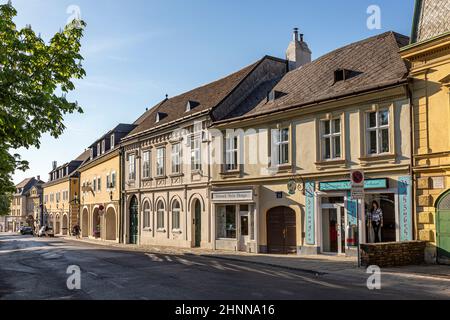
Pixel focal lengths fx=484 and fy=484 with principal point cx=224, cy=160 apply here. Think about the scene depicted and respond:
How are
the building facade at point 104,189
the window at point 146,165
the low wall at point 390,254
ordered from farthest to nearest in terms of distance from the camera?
the building facade at point 104,189 → the window at point 146,165 → the low wall at point 390,254

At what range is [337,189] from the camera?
20.8 meters

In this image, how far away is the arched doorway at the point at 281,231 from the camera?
23148mm

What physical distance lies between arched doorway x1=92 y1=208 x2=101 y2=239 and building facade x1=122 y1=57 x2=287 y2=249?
11.5 meters

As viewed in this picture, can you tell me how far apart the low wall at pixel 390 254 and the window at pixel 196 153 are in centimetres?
1453

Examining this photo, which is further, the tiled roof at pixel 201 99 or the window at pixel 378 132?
the tiled roof at pixel 201 99

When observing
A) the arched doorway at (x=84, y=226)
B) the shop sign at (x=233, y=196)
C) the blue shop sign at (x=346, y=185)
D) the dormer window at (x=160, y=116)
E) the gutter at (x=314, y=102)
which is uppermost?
the dormer window at (x=160, y=116)

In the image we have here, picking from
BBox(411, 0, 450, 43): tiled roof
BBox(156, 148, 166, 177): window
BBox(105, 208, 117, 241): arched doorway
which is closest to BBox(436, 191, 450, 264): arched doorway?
BBox(411, 0, 450, 43): tiled roof

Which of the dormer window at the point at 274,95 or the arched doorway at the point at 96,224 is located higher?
the dormer window at the point at 274,95

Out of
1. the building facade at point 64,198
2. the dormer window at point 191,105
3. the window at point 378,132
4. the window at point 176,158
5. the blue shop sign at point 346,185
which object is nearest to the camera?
the blue shop sign at point 346,185

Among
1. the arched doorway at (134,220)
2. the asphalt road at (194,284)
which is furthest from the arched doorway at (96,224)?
the asphalt road at (194,284)

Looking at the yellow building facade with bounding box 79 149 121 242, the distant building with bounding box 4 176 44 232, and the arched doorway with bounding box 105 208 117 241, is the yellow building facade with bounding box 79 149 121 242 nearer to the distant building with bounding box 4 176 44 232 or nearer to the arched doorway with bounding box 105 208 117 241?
the arched doorway with bounding box 105 208 117 241

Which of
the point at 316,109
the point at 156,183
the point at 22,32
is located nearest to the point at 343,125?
the point at 316,109

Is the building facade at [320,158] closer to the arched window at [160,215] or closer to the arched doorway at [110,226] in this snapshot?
the arched window at [160,215]

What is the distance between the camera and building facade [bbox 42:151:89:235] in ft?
210
